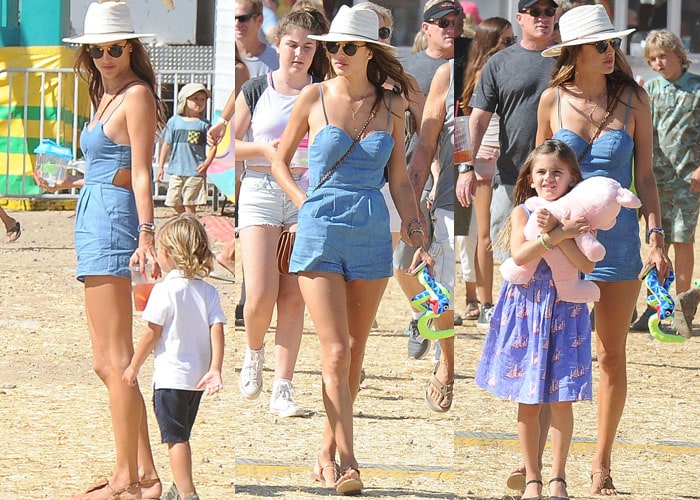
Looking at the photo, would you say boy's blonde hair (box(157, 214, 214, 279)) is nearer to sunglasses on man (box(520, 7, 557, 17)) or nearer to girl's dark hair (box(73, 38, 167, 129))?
girl's dark hair (box(73, 38, 167, 129))

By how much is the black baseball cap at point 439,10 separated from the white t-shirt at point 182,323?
115cm

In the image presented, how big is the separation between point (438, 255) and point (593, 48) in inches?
34.4

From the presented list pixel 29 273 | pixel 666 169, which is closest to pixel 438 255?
pixel 666 169

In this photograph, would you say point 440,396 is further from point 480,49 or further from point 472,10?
point 472,10

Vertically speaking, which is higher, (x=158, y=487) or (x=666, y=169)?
(x=666, y=169)

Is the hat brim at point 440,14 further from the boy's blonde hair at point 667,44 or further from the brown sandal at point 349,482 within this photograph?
the brown sandal at point 349,482

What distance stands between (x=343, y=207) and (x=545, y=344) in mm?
810

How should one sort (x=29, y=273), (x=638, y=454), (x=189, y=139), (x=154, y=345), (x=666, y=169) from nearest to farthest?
(x=154, y=345)
(x=189, y=139)
(x=638, y=454)
(x=666, y=169)
(x=29, y=273)

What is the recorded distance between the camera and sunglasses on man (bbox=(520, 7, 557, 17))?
4957 mm

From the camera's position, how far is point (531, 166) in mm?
4828

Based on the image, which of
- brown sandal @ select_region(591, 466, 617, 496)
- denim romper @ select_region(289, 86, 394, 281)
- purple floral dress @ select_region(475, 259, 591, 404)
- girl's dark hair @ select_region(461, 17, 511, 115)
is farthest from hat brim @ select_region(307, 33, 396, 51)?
brown sandal @ select_region(591, 466, 617, 496)

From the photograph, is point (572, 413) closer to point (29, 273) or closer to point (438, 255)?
point (438, 255)

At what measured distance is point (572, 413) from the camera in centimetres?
497

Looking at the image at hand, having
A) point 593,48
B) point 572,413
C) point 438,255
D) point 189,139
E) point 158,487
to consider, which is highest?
point 593,48
